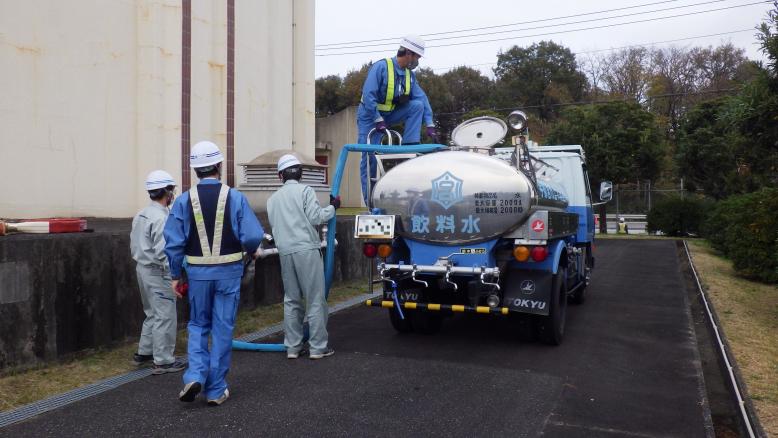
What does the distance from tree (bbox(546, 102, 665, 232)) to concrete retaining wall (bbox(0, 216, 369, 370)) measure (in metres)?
24.5

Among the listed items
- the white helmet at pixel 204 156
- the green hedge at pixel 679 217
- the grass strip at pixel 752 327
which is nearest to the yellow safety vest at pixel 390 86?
the white helmet at pixel 204 156

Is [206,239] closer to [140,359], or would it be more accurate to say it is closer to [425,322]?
[140,359]

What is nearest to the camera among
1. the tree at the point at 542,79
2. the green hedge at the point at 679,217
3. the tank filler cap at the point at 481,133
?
the tank filler cap at the point at 481,133

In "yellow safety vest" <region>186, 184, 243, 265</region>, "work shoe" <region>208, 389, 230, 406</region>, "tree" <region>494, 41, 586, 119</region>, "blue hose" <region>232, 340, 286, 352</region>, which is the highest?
"tree" <region>494, 41, 586, 119</region>

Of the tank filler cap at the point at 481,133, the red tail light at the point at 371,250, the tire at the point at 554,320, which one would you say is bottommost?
the tire at the point at 554,320

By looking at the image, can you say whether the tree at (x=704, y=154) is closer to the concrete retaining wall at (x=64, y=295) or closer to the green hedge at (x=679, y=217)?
the green hedge at (x=679, y=217)

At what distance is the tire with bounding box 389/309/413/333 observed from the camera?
714 centimetres

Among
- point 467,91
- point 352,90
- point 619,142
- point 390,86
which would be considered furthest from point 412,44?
point 467,91

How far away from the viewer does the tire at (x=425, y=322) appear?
7.18 m

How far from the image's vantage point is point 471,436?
414 cm

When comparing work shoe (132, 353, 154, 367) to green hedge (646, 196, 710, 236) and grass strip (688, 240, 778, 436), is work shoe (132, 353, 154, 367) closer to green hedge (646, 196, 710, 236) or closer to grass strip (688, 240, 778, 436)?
grass strip (688, 240, 778, 436)

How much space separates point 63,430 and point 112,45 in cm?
746

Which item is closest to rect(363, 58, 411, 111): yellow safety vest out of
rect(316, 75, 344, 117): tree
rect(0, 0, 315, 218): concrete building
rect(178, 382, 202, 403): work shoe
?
rect(0, 0, 315, 218): concrete building

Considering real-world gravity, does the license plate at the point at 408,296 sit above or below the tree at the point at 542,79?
below
